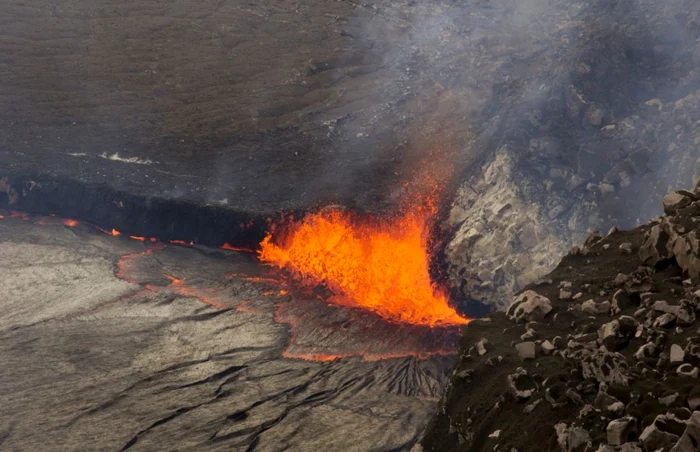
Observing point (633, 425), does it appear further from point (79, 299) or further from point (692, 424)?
point (79, 299)

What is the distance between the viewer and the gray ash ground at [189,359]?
40.0ft

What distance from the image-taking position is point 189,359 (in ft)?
47.1

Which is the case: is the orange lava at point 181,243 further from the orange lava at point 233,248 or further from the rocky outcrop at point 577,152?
the rocky outcrop at point 577,152

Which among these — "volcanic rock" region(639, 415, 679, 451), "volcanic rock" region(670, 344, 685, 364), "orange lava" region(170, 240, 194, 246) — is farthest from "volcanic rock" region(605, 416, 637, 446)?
"orange lava" region(170, 240, 194, 246)

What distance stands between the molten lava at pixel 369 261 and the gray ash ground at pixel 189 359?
66cm

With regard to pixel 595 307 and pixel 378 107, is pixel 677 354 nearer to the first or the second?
pixel 595 307

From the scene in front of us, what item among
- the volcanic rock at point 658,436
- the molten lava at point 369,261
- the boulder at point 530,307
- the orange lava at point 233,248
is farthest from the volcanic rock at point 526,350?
the orange lava at point 233,248

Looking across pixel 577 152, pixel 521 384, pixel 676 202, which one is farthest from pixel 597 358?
pixel 577 152

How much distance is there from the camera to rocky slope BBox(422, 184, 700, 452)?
527 centimetres

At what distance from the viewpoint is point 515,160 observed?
17.5m

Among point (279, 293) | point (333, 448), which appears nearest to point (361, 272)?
point (279, 293)

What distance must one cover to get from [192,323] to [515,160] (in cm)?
808

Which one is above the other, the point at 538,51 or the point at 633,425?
the point at 538,51

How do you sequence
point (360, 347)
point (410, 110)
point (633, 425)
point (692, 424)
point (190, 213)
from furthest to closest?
point (410, 110) < point (190, 213) < point (360, 347) < point (633, 425) < point (692, 424)
